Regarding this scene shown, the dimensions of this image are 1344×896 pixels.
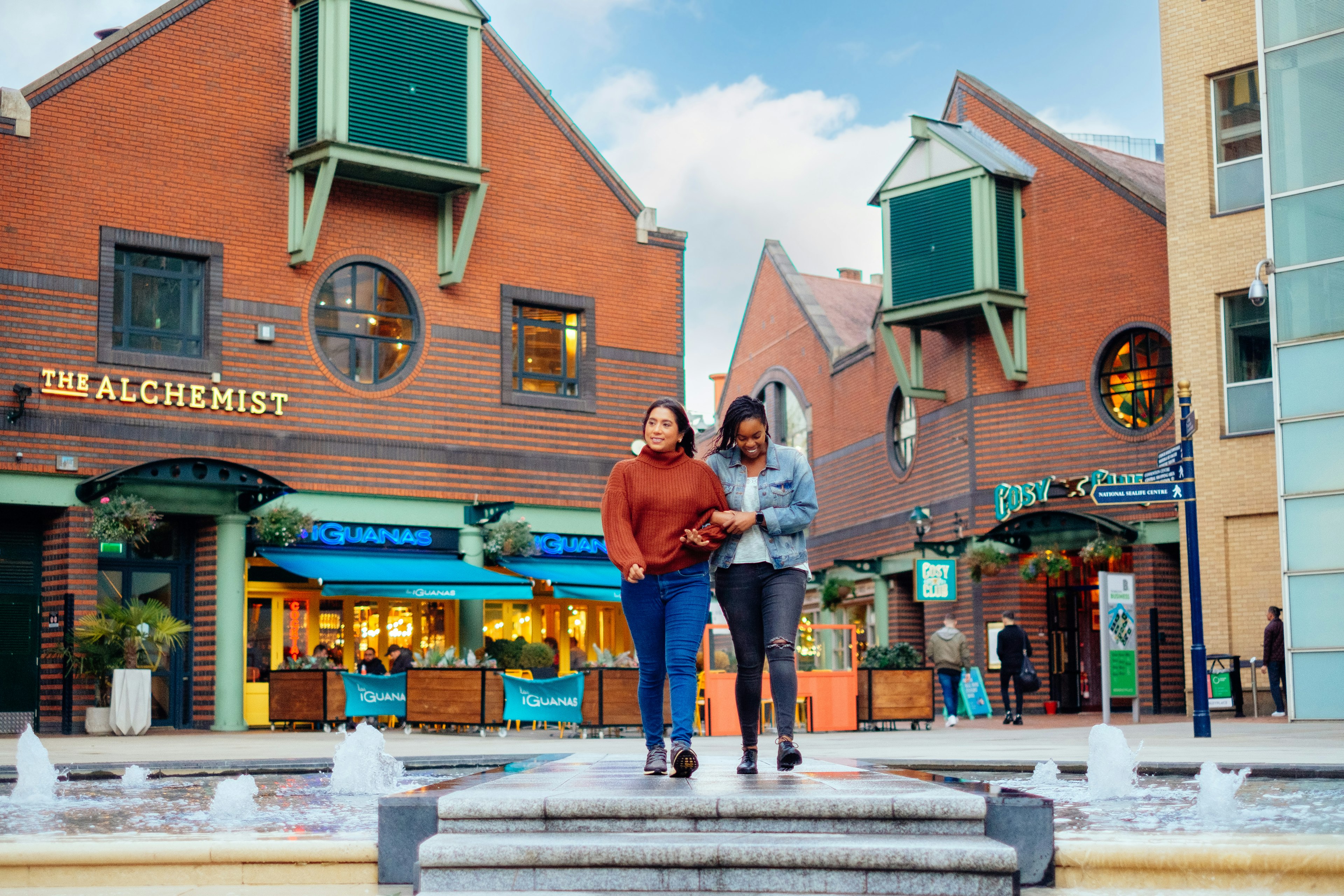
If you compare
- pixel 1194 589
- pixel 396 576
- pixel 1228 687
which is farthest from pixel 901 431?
pixel 1194 589

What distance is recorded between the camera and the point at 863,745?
1492 cm

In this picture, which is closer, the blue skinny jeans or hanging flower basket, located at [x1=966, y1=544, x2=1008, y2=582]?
the blue skinny jeans

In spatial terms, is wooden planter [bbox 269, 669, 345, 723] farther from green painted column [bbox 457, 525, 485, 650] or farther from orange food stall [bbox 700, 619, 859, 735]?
orange food stall [bbox 700, 619, 859, 735]

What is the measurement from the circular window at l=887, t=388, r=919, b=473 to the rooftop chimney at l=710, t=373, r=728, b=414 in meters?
17.4

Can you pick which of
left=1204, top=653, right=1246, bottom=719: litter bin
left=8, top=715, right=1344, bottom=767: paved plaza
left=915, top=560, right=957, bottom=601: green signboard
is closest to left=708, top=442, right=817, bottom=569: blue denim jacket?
left=8, top=715, right=1344, bottom=767: paved plaza

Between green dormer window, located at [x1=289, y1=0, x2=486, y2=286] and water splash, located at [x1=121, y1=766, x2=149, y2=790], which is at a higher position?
green dormer window, located at [x1=289, y1=0, x2=486, y2=286]

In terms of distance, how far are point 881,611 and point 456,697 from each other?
1505 cm

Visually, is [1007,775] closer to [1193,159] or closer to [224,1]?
[1193,159]

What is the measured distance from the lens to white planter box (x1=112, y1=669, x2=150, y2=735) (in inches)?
744

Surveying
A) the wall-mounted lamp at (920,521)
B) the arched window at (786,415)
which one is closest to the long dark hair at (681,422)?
the wall-mounted lamp at (920,521)

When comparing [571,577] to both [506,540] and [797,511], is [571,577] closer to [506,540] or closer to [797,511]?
[506,540]

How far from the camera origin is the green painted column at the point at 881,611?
31406 mm

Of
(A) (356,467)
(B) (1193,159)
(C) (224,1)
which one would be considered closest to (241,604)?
(A) (356,467)

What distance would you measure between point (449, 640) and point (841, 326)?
18.6m
